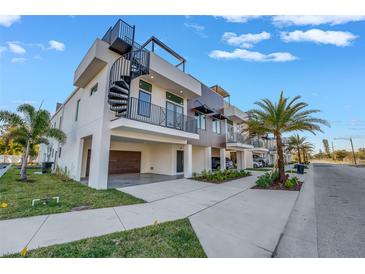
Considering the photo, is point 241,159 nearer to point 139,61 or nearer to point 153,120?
point 153,120

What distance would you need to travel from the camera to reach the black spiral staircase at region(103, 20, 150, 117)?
25.6 ft

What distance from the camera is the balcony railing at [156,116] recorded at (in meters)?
8.95

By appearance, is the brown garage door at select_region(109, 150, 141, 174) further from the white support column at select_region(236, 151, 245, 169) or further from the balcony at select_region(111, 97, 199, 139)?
the white support column at select_region(236, 151, 245, 169)

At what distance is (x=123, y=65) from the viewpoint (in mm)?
8867

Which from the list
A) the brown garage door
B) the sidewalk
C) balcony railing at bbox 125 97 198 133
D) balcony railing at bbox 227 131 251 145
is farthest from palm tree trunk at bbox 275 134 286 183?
the brown garage door

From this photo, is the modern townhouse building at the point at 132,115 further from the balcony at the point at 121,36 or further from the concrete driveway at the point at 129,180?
the concrete driveway at the point at 129,180

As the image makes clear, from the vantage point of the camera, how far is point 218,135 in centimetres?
1702

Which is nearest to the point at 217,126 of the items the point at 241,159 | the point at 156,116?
the point at 241,159

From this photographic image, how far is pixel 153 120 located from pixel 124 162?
19.3ft

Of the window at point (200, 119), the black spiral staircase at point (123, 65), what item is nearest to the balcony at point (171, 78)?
the black spiral staircase at point (123, 65)

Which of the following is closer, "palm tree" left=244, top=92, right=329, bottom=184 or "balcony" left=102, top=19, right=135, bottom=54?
"balcony" left=102, top=19, right=135, bottom=54

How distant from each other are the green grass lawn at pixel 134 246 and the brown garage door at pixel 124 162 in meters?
10.8

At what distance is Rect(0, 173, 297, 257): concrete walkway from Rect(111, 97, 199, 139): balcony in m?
3.95
